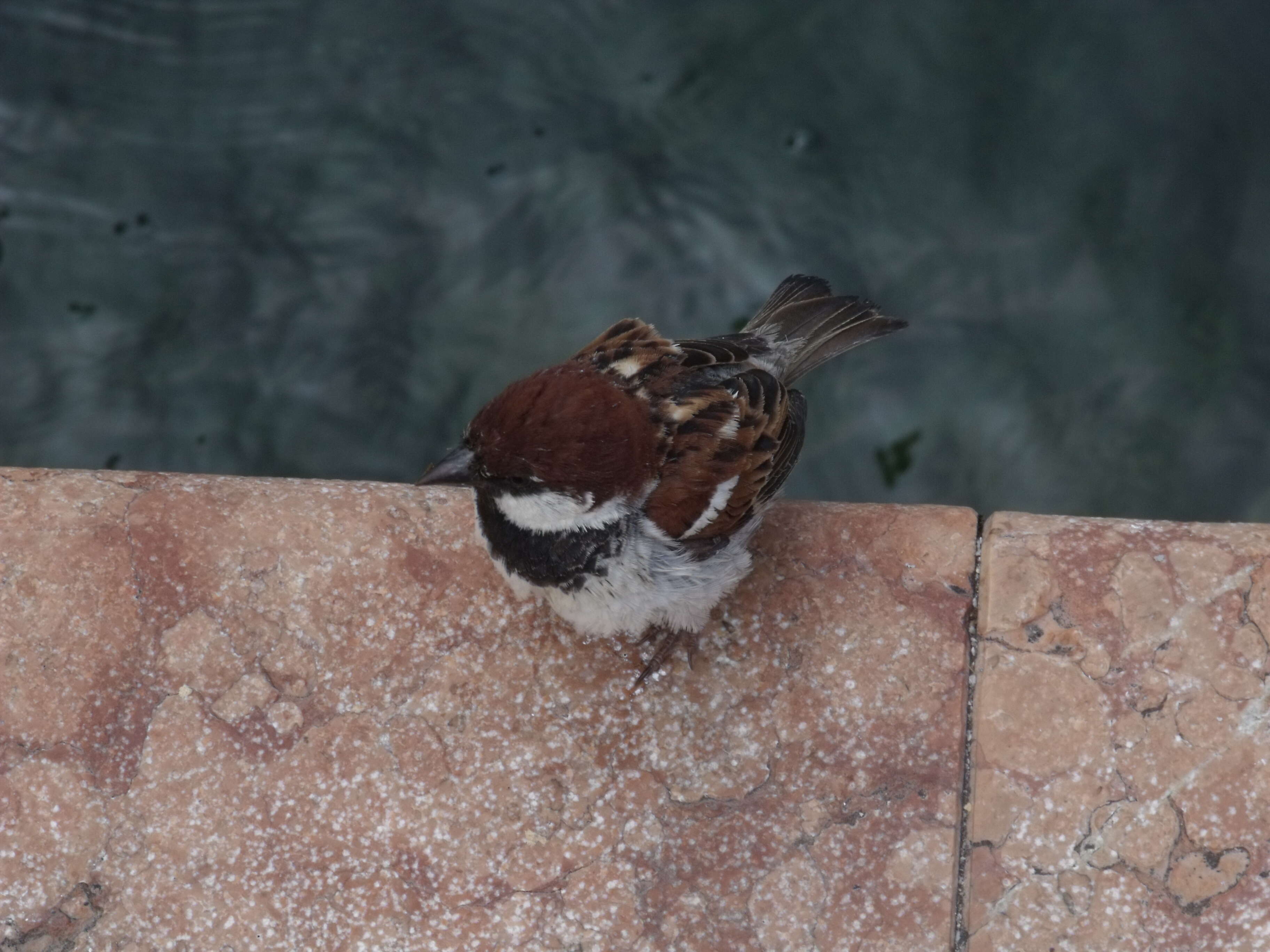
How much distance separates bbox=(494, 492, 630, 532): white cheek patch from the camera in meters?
2.28

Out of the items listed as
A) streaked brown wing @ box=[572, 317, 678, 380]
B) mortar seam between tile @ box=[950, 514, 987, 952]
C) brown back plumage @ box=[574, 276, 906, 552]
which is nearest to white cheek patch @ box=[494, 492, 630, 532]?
brown back plumage @ box=[574, 276, 906, 552]

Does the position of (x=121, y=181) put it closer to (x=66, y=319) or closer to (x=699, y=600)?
(x=66, y=319)

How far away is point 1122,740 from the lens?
2488mm

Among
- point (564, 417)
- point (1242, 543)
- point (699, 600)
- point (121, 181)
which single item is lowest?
point (121, 181)

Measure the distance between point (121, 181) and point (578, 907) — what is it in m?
3.37

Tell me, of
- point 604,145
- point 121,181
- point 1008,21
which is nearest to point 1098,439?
point 1008,21

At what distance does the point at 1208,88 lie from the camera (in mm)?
4199

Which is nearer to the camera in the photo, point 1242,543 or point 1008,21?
point 1242,543

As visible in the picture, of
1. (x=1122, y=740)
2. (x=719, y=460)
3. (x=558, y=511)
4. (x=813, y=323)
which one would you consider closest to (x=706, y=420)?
(x=719, y=460)

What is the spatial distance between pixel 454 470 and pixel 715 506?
572mm

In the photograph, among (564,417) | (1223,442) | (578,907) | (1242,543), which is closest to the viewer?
(564,417)

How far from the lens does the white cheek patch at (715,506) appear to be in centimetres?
244

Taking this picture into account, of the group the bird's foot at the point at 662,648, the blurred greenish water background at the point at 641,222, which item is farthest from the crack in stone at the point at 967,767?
the blurred greenish water background at the point at 641,222

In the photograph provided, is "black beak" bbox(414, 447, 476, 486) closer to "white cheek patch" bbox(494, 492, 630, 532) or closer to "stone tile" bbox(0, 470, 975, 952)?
"white cheek patch" bbox(494, 492, 630, 532)
